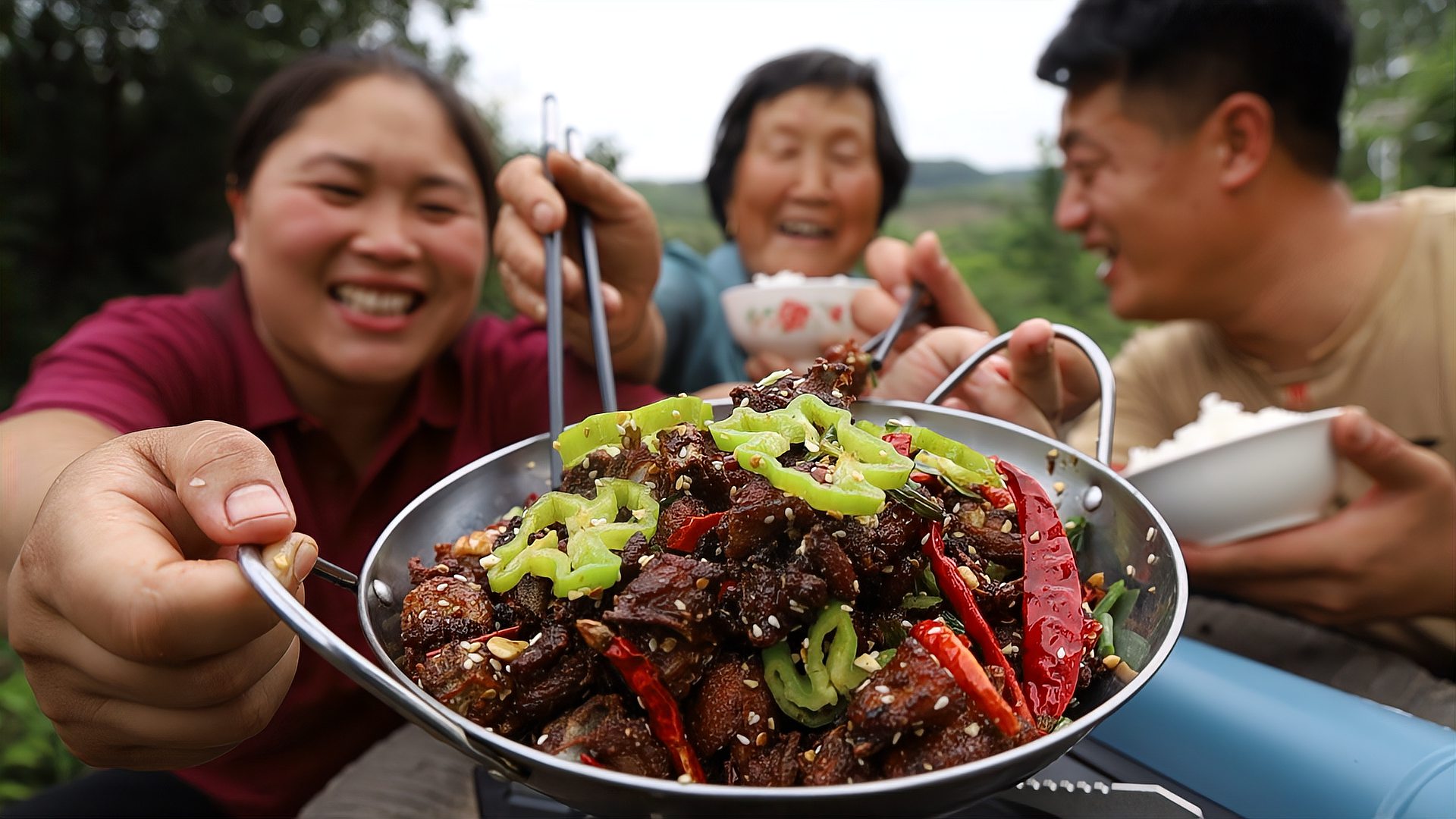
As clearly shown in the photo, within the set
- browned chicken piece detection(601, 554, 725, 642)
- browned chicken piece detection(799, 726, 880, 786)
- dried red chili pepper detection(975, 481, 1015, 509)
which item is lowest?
browned chicken piece detection(799, 726, 880, 786)

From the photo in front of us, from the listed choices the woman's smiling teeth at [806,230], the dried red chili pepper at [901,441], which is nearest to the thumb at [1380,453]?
the dried red chili pepper at [901,441]

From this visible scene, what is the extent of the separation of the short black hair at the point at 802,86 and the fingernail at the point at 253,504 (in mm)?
3064

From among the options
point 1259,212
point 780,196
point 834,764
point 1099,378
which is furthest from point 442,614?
point 1259,212

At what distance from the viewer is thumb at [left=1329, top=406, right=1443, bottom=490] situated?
169 cm

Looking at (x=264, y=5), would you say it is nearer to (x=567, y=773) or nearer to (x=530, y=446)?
(x=530, y=446)

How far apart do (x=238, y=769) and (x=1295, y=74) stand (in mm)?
3972

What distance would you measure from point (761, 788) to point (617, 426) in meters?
0.63

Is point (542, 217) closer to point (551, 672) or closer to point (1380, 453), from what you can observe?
point (551, 672)

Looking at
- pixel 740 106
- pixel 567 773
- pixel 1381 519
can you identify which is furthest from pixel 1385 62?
pixel 567 773

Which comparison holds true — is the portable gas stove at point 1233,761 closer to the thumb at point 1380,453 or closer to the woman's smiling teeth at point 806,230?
the thumb at point 1380,453

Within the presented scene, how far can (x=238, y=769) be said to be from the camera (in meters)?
2.13

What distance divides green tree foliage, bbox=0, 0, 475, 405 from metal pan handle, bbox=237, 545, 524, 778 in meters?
5.08

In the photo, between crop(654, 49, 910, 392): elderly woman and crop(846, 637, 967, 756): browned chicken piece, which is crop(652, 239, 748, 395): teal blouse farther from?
crop(846, 637, 967, 756): browned chicken piece

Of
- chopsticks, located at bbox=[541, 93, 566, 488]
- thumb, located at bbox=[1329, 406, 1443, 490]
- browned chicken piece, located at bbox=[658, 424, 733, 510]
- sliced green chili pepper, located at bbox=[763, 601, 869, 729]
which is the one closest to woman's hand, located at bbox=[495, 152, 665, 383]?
chopsticks, located at bbox=[541, 93, 566, 488]
